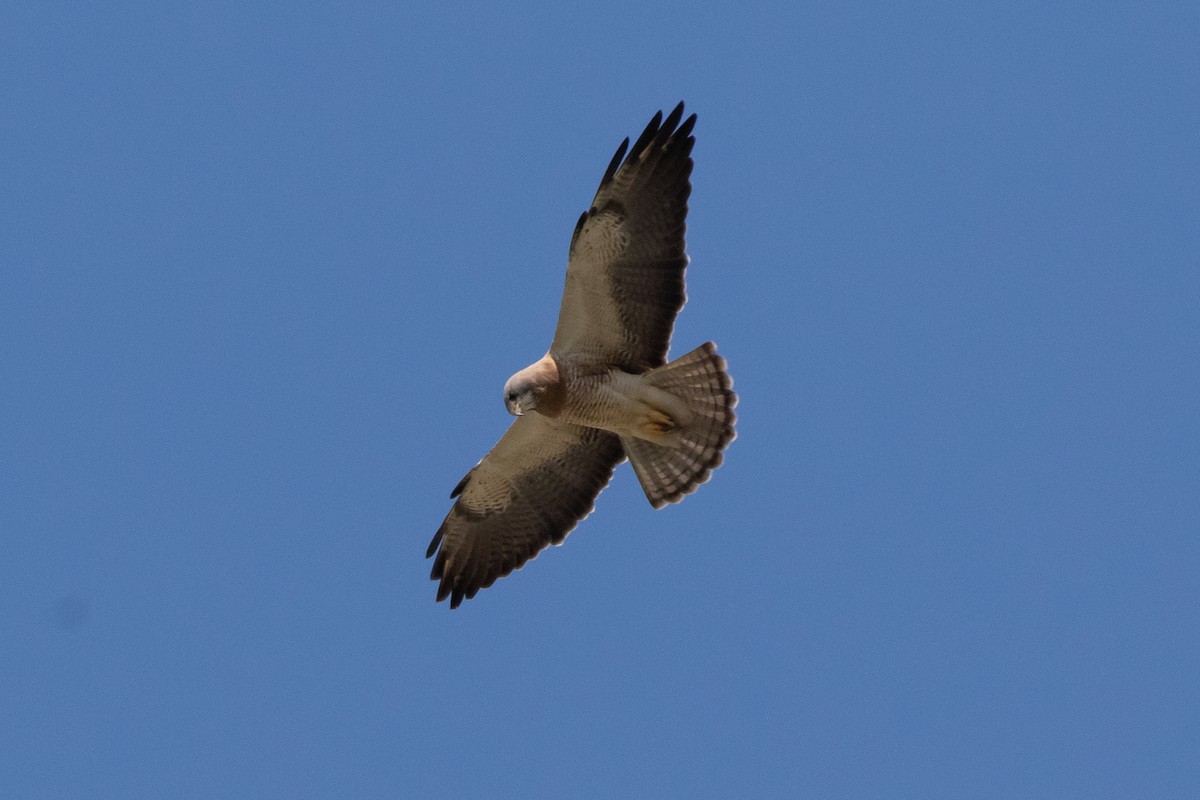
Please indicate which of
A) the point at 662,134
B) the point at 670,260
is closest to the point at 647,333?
the point at 670,260

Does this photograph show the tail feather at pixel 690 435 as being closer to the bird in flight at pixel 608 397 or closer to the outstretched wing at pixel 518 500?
the bird in flight at pixel 608 397

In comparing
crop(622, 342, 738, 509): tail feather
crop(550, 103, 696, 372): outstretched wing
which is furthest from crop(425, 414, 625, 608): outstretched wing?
crop(550, 103, 696, 372): outstretched wing

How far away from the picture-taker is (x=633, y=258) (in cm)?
1115

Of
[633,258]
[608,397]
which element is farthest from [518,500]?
[633,258]

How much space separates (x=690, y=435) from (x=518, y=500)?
152 centimetres

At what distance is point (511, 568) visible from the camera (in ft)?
41.4

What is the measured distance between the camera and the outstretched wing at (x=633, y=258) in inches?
431

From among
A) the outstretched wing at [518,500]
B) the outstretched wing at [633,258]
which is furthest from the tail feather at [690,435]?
the outstretched wing at [518,500]

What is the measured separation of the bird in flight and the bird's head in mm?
10

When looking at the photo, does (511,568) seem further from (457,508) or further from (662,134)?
(662,134)

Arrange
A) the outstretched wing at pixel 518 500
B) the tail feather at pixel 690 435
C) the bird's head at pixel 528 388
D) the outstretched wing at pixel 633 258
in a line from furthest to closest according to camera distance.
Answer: the outstretched wing at pixel 518 500 < the tail feather at pixel 690 435 < the bird's head at pixel 528 388 < the outstretched wing at pixel 633 258

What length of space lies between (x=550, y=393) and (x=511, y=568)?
1.80m

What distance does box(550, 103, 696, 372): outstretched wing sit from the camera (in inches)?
431

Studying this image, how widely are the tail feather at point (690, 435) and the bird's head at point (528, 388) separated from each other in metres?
0.68
